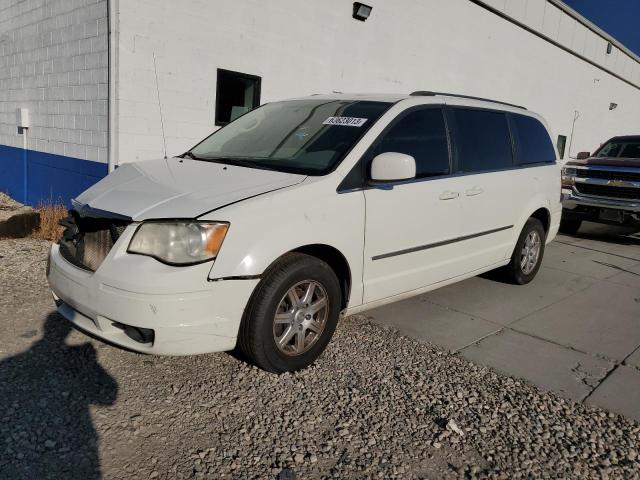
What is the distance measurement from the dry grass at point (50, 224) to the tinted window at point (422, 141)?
14.9 ft

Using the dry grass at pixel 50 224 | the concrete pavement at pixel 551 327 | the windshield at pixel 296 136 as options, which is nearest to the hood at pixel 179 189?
the windshield at pixel 296 136

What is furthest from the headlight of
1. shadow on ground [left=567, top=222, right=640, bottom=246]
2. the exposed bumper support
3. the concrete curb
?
shadow on ground [left=567, top=222, right=640, bottom=246]

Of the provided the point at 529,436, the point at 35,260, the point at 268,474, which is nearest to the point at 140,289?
the point at 268,474

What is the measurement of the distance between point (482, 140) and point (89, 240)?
3.36m

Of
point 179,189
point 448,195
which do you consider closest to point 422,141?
point 448,195

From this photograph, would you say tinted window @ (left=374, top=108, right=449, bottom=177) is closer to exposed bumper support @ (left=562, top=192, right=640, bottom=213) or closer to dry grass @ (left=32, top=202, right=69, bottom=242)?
dry grass @ (left=32, top=202, right=69, bottom=242)

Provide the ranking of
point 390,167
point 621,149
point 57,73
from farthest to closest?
point 621,149, point 57,73, point 390,167

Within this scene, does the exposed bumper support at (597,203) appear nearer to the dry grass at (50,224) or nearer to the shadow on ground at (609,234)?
the shadow on ground at (609,234)

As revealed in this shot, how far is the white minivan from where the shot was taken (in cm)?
298

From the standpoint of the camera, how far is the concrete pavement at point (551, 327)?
3744 millimetres

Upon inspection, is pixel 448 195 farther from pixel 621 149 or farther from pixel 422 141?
pixel 621 149

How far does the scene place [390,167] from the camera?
3.60m

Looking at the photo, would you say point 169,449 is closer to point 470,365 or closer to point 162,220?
point 162,220

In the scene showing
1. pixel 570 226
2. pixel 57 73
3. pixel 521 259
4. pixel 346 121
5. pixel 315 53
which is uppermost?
pixel 315 53
